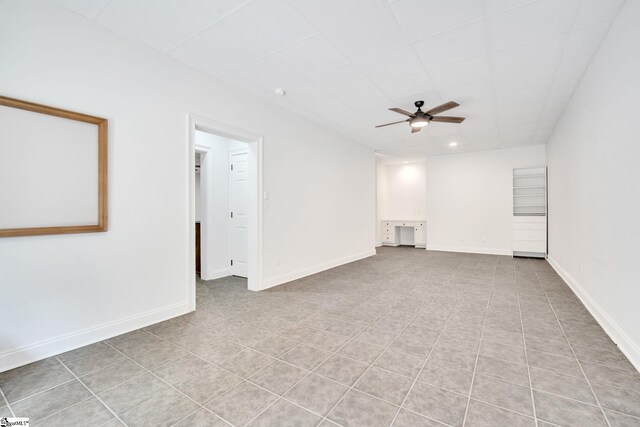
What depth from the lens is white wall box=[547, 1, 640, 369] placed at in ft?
6.77

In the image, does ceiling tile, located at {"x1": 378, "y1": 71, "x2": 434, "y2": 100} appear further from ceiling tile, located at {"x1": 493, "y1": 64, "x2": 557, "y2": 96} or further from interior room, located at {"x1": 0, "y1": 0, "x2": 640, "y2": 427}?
ceiling tile, located at {"x1": 493, "y1": 64, "x2": 557, "y2": 96}

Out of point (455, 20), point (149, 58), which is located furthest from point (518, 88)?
point (149, 58)

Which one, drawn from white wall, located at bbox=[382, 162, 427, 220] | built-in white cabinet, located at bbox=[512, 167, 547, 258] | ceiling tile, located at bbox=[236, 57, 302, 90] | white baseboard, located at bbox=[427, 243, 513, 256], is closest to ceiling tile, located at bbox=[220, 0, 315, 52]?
ceiling tile, located at bbox=[236, 57, 302, 90]

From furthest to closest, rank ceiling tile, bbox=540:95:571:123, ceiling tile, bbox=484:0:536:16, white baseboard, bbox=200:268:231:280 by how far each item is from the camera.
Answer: white baseboard, bbox=200:268:231:280 < ceiling tile, bbox=540:95:571:123 < ceiling tile, bbox=484:0:536:16

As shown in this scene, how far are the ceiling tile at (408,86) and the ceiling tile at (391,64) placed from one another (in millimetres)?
112

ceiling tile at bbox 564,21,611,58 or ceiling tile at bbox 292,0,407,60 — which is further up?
ceiling tile at bbox 292,0,407,60

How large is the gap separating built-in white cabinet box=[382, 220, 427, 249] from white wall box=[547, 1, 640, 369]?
15.0ft

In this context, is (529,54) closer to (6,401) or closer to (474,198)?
(6,401)

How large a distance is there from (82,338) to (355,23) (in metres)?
3.48

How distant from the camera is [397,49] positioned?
2.78 metres

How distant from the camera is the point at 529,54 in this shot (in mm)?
2848

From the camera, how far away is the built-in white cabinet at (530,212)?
6496 mm

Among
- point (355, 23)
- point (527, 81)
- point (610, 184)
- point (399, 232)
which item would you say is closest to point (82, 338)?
point (355, 23)

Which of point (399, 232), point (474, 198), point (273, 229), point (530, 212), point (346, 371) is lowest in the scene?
point (346, 371)
